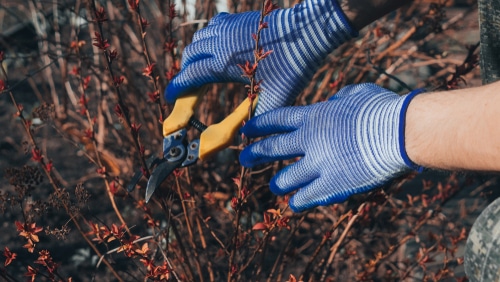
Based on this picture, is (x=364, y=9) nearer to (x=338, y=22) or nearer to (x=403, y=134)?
(x=338, y=22)

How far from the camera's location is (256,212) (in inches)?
122

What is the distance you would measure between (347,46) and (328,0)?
3.36ft

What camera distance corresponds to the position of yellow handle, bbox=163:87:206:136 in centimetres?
221

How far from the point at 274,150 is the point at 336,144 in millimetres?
215

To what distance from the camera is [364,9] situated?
2.28 meters

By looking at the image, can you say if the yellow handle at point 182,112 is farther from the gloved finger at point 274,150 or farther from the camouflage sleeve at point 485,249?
the camouflage sleeve at point 485,249

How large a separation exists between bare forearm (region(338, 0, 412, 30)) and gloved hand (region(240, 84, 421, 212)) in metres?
0.27

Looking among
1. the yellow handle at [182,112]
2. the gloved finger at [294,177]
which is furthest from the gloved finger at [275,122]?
the yellow handle at [182,112]

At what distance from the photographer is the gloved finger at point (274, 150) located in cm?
211

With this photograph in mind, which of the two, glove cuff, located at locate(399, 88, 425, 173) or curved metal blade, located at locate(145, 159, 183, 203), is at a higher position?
glove cuff, located at locate(399, 88, 425, 173)

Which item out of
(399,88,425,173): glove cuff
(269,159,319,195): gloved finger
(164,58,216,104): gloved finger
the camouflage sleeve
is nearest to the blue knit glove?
(164,58,216,104): gloved finger

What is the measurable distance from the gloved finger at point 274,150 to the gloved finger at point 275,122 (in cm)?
3

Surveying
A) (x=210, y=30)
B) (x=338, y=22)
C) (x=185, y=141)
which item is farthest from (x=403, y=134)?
(x=210, y=30)

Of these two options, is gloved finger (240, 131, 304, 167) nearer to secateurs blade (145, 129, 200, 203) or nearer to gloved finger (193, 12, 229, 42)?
secateurs blade (145, 129, 200, 203)
